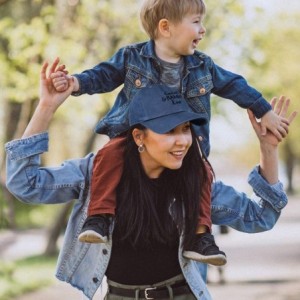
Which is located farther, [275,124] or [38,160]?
[275,124]

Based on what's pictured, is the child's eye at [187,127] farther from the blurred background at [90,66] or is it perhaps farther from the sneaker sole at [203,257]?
the blurred background at [90,66]

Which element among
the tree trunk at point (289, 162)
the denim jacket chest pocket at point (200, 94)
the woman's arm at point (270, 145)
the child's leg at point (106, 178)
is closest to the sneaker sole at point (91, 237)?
the child's leg at point (106, 178)

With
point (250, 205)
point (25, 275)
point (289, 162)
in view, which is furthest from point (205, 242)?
point (289, 162)

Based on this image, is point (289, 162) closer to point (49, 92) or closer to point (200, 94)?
point (200, 94)

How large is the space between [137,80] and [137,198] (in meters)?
0.50

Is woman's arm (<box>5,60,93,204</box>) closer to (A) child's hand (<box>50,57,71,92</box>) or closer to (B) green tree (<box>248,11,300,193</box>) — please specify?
(A) child's hand (<box>50,57,71,92</box>)

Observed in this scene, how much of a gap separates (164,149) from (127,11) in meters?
11.5

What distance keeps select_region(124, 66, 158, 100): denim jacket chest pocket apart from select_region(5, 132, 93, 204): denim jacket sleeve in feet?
1.33

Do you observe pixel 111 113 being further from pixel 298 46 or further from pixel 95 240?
pixel 298 46

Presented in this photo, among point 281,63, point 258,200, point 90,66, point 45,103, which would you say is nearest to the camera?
point 45,103

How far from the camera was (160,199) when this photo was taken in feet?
13.1

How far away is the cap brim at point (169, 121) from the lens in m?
3.77

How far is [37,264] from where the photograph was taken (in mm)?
17828

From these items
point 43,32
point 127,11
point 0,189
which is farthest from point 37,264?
point 43,32
